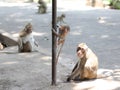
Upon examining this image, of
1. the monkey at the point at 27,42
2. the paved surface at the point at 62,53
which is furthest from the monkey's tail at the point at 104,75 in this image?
the monkey at the point at 27,42

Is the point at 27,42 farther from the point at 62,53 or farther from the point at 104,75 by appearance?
the point at 104,75

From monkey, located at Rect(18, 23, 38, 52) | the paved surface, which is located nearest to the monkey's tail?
the paved surface

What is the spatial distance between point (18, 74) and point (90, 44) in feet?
14.9

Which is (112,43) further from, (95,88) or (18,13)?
(18,13)

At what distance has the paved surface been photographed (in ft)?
21.4

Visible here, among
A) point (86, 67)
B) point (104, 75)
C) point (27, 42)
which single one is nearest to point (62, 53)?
point (27, 42)

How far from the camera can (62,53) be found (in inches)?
401

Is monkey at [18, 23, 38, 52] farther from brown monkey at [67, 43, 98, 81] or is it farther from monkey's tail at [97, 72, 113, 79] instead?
brown monkey at [67, 43, 98, 81]

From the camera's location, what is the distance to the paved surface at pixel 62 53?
651 cm

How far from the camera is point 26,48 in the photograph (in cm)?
1044

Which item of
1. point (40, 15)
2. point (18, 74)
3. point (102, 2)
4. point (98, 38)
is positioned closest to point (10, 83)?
point (18, 74)

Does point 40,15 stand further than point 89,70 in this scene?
Yes

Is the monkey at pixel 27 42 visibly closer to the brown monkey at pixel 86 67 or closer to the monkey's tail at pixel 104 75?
the monkey's tail at pixel 104 75

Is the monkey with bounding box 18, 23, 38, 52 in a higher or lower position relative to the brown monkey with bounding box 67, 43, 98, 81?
lower
